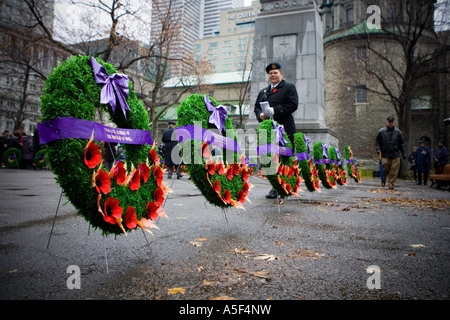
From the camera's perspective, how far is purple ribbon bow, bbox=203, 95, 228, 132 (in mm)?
3472

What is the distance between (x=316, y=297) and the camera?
1781 millimetres

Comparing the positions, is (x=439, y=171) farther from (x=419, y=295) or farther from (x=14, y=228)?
(x=14, y=228)

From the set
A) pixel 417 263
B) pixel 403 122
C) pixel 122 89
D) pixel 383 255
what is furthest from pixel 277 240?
pixel 403 122

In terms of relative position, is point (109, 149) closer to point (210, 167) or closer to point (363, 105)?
point (210, 167)

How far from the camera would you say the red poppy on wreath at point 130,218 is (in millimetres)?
2270

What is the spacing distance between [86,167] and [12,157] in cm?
1869

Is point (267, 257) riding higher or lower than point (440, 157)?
lower

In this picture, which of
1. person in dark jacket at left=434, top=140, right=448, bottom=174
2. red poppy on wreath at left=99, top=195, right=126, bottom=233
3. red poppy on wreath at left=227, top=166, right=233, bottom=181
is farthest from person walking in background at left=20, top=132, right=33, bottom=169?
person in dark jacket at left=434, top=140, right=448, bottom=174

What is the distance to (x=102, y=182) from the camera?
2.14 metres

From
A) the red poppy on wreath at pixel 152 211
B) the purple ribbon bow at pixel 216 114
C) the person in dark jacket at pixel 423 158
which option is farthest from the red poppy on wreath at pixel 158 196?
the person in dark jacket at pixel 423 158

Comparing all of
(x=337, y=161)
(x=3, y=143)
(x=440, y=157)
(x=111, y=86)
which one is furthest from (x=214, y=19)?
(x=111, y=86)

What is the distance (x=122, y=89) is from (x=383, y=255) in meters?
2.56

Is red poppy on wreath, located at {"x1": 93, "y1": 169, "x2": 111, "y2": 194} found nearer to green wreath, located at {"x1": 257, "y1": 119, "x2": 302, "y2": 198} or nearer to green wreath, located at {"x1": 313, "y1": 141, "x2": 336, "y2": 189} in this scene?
green wreath, located at {"x1": 257, "y1": 119, "x2": 302, "y2": 198}

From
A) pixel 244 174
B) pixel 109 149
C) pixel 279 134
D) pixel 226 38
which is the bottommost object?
pixel 244 174
